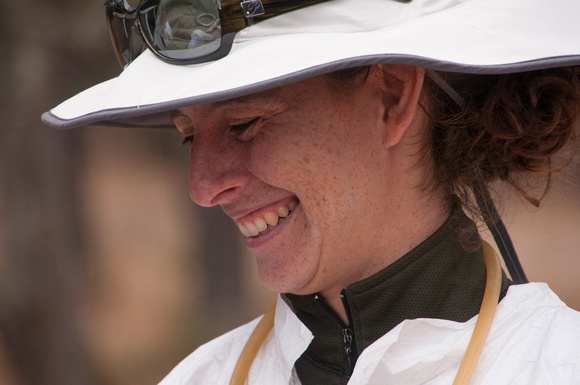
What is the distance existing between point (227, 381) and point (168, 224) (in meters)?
4.68

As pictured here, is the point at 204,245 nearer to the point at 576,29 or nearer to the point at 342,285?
the point at 342,285

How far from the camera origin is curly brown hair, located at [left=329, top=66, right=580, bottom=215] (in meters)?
1.54

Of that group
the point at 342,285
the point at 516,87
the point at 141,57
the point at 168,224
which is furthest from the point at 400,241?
the point at 168,224

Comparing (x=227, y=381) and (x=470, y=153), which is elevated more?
(x=470, y=153)

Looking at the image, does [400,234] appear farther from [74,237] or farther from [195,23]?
[74,237]

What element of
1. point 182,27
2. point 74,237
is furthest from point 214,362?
A: point 74,237

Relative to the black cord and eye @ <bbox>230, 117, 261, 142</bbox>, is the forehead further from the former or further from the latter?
the black cord

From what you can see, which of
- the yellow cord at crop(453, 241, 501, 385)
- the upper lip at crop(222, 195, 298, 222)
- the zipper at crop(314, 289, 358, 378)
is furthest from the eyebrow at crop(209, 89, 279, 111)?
the yellow cord at crop(453, 241, 501, 385)

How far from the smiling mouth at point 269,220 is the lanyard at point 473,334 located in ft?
1.13

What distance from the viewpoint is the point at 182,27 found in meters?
1.41

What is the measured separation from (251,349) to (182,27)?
35.2 inches

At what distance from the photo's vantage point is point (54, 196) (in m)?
4.30

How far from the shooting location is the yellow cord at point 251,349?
6.05 feet

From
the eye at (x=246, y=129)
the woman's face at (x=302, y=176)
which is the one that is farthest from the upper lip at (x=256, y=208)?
the eye at (x=246, y=129)
